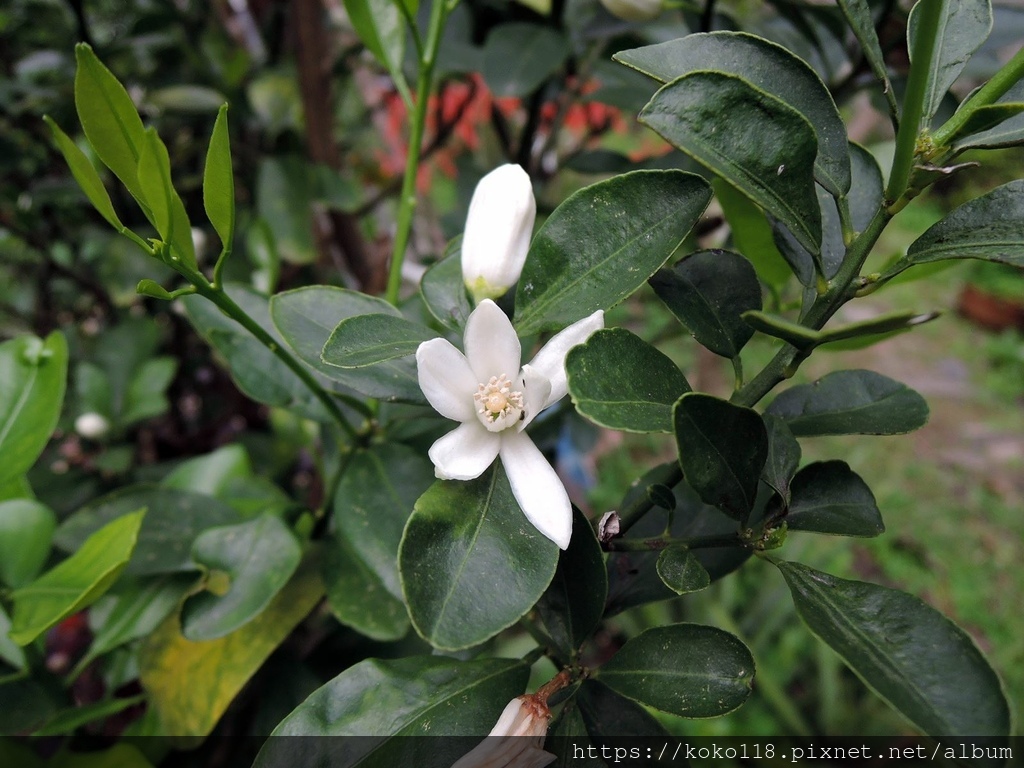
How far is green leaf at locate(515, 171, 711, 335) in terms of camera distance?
349 millimetres

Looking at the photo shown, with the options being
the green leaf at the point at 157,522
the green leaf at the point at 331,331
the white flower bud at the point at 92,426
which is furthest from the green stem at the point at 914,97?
the white flower bud at the point at 92,426

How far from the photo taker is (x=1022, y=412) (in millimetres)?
2586

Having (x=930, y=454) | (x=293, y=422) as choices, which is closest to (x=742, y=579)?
(x=930, y=454)

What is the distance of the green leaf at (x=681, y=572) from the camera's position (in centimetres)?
33

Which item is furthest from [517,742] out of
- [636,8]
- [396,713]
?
[636,8]

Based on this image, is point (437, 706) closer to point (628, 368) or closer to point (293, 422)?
point (628, 368)

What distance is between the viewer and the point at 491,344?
356 mm

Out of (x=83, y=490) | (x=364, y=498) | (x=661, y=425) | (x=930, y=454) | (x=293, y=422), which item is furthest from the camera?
(x=930, y=454)

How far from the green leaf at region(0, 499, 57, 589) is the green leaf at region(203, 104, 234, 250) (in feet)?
1.07

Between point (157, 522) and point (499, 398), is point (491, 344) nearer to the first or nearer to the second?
point (499, 398)

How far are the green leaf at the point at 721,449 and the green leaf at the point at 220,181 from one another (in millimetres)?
252

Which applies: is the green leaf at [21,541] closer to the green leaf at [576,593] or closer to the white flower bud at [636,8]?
the green leaf at [576,593]

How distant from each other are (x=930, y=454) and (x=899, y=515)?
401mm

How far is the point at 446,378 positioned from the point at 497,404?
32 millimetres
